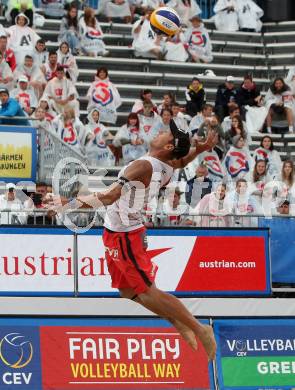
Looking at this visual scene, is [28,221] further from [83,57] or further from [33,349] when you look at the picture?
[83,57]

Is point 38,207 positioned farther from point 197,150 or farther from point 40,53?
point 197,150

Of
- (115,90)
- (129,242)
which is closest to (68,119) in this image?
(115,90)

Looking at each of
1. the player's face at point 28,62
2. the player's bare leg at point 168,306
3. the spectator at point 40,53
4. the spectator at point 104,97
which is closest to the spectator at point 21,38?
the spectator at point 40,53

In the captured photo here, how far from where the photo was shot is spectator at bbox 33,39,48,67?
21.4m

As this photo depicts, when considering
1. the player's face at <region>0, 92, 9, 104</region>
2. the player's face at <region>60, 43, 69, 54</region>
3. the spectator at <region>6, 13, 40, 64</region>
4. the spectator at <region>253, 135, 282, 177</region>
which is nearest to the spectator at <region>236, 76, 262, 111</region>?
the spectator at <region>253, 135, 282, 177</region>

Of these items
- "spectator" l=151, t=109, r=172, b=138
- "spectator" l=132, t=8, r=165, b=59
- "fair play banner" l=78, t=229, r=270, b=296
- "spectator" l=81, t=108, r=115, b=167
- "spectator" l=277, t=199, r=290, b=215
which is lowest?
"fair play banner" l=78, t=229, r=270, b=296

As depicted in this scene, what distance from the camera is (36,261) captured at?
1551cm

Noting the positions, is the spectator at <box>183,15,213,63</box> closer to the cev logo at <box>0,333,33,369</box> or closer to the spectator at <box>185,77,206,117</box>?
the spectator at <box>185,77,206,117</box>

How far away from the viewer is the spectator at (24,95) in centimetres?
2011

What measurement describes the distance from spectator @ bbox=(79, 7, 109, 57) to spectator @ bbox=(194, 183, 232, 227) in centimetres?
665

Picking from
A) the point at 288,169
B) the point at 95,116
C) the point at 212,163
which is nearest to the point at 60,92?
the point at 95,116

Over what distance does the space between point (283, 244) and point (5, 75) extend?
667cm

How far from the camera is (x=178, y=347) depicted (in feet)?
46.2

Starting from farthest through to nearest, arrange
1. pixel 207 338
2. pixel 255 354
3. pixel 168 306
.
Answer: pixel 255 354, pixel 207 338, pixel 168 306
